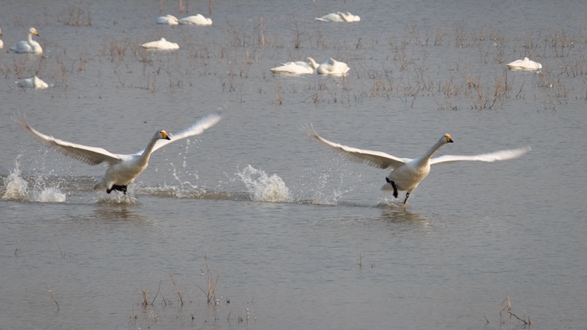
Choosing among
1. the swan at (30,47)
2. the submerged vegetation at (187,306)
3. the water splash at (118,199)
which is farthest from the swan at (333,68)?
the submerged vegetation at (187,306)

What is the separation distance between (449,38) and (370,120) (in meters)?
11.4

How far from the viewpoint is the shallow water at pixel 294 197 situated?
9.49m

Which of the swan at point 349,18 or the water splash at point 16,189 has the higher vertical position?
the swan at point 349,18

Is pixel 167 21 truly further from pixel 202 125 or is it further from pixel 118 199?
pixel 118 199

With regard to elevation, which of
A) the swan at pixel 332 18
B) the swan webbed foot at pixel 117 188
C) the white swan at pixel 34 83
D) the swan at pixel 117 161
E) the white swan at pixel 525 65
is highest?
the swan at pixel 332 18

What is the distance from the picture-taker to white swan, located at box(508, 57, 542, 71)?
2350 centimetres

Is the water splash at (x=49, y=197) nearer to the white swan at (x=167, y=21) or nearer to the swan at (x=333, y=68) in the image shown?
the swan at (x=333, y=68)

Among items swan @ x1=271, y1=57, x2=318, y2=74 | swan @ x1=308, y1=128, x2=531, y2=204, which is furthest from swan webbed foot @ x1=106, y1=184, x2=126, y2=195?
swan @ x1=271, y1=57, x2=318, y2=74

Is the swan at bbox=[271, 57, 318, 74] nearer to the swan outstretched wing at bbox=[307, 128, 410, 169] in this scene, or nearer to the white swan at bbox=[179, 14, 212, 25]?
the swan outstretched wing at bbox=[307, 128, 410, 169]

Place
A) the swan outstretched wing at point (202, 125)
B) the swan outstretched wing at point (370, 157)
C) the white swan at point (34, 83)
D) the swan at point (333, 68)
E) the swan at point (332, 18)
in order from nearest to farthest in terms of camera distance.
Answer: the swan outstretched wing at point (370, 157)
the swan outstretched wing at point (202, 125)
the white swan at point (34, 83)
the swan at point (333, 68)
the swan at point (332, 18)

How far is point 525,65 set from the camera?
23.5 m

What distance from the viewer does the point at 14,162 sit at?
15484 mm

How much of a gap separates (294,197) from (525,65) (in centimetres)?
1110

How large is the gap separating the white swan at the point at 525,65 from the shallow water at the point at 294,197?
19.9 inches
